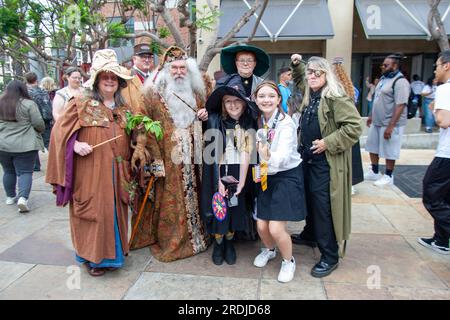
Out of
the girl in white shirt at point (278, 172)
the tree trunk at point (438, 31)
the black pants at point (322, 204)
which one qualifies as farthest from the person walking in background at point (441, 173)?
the tree trunk at point (438, 31)

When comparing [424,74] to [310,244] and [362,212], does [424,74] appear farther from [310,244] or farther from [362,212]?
[310,244]

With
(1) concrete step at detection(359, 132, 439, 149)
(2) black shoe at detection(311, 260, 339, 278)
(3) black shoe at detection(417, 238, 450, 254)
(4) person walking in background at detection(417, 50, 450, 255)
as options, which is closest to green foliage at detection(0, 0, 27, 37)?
(2) black shoe at detection(311, 260, 339, 278)

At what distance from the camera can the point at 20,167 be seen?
16.2ft

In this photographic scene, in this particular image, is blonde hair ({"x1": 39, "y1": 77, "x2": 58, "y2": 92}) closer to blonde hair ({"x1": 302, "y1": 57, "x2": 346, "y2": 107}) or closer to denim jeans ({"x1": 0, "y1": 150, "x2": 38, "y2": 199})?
denim jeans ({"x1": 0, "y1": 150, "x2": 38, "y2": 199})

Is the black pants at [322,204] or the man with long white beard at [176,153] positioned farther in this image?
the man with long white beard at [176,153]

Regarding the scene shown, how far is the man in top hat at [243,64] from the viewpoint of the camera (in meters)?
3.47

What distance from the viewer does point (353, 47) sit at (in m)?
11.7

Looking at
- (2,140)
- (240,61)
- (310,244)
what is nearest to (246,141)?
(240,61)

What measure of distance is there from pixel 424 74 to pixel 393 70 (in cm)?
745

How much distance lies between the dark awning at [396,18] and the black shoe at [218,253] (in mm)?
A: 8076

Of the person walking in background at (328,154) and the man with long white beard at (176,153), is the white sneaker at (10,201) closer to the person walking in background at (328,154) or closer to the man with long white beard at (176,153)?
the man with long white beard at (176,153)

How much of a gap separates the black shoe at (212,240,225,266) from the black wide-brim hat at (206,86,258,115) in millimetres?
1220

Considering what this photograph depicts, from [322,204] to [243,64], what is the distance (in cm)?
Answer: 146

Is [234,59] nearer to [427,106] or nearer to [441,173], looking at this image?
[441,173]
